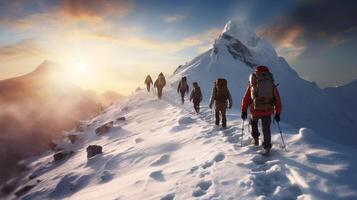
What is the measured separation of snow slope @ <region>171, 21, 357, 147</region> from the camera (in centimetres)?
6706

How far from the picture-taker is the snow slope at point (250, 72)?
67.1 m

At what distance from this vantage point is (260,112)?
33.5 ft

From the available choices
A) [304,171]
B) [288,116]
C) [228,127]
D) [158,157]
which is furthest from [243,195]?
[288,116]

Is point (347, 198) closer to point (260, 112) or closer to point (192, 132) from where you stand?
point (260, 112)

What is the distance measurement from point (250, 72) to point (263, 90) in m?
78.5

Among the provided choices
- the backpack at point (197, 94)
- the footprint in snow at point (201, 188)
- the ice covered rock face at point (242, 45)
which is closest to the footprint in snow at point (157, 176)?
the footprint in snow at point (201, 188)

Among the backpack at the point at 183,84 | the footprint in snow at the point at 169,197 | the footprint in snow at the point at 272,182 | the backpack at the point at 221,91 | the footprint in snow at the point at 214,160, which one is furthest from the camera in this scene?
the backpack at the point at 183,84

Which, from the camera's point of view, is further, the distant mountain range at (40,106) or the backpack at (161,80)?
the distant mountain range at (40,106)

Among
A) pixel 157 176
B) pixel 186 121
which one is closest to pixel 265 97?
pixel 157 176

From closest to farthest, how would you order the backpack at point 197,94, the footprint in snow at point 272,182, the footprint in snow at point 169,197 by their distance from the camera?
the footprint in snow at point 272,182 → the footprint in snow at point 169,197 → the backpack at point 197,94

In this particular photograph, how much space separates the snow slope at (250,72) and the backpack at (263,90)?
125 feet

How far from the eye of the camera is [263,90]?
32.9 ft

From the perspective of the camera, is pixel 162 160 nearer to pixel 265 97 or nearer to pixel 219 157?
pixel 219 157

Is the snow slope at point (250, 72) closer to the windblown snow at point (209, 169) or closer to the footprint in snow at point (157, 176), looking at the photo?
the windblown snow at point (209, 169)
